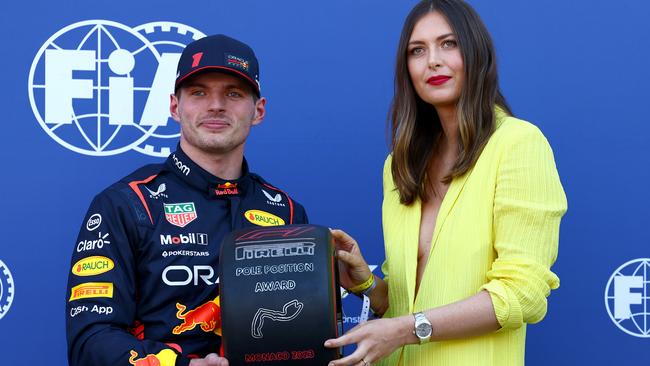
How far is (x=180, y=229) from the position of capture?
1.69 m

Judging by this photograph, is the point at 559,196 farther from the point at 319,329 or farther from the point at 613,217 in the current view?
the point at 613,217

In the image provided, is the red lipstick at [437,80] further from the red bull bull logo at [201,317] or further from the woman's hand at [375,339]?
the red bull bull logo at [201,317]

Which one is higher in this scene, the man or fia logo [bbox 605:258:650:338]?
the man

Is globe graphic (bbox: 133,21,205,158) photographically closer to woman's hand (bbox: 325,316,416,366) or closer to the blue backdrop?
the blue backdrop

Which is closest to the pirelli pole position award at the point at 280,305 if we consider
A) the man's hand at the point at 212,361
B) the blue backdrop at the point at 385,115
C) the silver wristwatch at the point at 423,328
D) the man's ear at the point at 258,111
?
the man's hand at the point at 212,361

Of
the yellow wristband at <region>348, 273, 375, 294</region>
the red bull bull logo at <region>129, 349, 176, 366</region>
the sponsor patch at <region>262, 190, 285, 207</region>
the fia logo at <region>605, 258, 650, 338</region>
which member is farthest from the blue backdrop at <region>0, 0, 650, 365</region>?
the red bull bull logo at <region>129, 349, 176, 366</region>

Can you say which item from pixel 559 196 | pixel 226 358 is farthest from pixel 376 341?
pixel 559 196

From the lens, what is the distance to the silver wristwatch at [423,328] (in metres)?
1.49

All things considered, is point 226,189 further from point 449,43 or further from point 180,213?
point 449,43

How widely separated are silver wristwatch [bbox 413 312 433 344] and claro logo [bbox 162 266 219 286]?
0.43 metres

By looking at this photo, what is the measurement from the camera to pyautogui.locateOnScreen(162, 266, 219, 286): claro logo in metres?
1.65

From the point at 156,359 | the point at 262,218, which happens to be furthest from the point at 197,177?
the point at 156,359

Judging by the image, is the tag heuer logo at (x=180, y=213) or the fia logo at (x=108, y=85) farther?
the fia logo at (x=108, y=85)

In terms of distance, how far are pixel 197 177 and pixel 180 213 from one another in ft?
0.30
